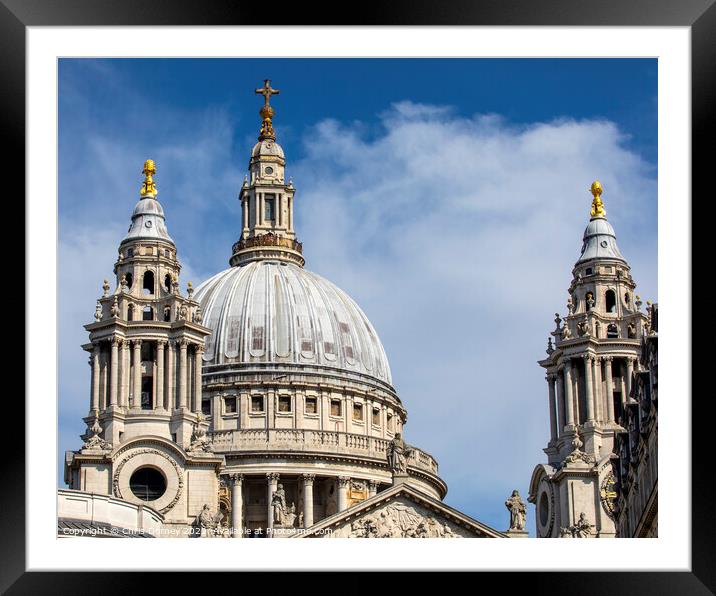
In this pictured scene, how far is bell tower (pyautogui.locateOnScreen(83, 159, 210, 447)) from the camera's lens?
90.8m

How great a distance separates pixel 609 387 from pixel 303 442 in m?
28.9

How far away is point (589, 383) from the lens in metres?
93.1

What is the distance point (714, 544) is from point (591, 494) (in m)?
61.2

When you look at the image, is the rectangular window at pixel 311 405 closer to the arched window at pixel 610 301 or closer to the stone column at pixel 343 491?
the stone column at pixel 343 491

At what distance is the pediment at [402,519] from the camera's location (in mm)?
90500

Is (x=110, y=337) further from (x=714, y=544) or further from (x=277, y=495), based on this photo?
(x=714, y=544)

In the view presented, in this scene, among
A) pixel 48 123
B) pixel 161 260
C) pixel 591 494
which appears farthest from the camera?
pixel 161 260

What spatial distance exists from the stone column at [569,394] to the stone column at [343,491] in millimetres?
23867

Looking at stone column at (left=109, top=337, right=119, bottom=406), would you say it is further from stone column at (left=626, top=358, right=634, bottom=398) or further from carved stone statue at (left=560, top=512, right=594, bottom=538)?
stone column at (left=626, top=358, right=634, bottom=398)

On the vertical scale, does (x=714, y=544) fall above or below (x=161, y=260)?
below

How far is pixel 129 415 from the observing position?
298 feet
